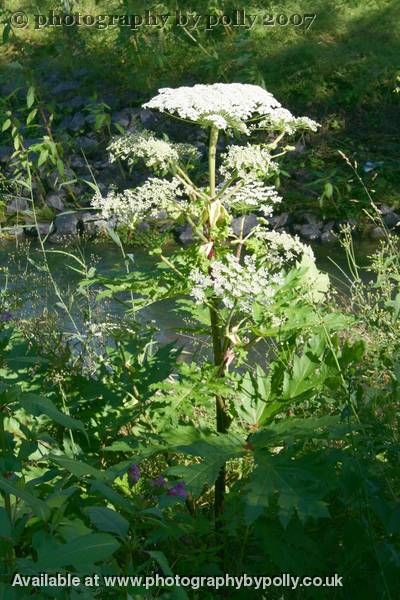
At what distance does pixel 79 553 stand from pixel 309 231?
6.64 meters

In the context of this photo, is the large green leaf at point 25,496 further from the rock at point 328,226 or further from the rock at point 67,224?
the rock at point 67,224

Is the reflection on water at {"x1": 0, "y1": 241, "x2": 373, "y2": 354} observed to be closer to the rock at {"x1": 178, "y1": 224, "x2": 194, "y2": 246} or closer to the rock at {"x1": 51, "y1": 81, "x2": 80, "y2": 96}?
the rock at {"x1": 178, "y1": 224, "x2": 194, "y2": 246}

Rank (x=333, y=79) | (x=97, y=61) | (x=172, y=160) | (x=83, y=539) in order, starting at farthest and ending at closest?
(x=97, y=61), (x=333, y=79), (x=172, y=160), (x=83, y=539)

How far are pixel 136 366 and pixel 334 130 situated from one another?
7296 mm

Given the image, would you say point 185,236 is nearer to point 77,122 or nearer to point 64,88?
point 77,122

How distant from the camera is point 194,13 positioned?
10.3 meters

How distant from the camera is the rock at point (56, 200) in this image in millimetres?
8547

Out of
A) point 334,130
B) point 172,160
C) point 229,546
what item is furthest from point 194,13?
point 229,546

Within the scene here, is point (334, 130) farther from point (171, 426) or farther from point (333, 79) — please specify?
point (171, 426)

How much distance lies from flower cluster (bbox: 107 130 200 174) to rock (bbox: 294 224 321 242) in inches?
192

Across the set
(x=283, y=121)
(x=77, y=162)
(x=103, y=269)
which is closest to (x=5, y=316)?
(x=283, y=121)

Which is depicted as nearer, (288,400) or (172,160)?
(288,400)

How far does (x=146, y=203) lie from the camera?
2484 mm

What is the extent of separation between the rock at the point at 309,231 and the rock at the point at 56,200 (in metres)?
2.56
